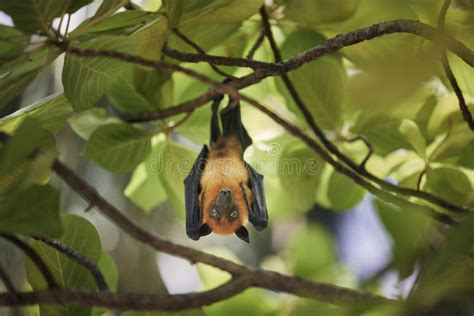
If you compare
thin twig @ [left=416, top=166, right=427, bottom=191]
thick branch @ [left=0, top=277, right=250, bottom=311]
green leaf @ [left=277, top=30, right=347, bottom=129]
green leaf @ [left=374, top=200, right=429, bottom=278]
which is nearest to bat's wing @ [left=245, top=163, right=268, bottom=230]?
green leaf @ [left=277, top=30, right=347, bottom=129]

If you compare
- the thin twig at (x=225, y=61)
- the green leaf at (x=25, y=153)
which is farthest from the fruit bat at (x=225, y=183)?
the green leaf at (x=25, y=153)

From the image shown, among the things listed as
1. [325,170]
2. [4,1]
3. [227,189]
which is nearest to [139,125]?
[227,189]

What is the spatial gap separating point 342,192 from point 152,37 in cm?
64

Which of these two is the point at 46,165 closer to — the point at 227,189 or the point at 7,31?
the point at 7,31

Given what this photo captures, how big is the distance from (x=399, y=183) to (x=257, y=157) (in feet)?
1.36

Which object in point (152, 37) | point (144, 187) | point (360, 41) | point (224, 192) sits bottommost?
point (144, 187)

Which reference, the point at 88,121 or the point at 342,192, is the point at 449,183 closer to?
the point at 342,192

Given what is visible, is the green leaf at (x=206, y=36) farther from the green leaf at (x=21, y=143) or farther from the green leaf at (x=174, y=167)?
the green leaf at (x=21, y=143)

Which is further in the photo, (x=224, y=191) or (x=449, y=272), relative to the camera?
(x=224, y=191)

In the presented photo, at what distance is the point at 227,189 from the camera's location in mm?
1660

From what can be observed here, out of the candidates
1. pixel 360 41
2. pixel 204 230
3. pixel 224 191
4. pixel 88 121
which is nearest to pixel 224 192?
pixel 224 191

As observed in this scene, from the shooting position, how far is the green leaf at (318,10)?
4.85 ft

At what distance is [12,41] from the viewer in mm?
1027

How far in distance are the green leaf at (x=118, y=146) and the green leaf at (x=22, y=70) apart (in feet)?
1.28
